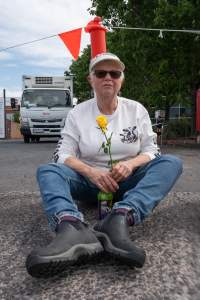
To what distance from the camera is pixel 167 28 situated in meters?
15.9

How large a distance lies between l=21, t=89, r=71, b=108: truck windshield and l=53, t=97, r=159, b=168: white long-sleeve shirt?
1531 cm

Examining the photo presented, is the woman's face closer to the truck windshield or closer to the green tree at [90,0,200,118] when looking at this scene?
the green tree at [90,0,200,118]

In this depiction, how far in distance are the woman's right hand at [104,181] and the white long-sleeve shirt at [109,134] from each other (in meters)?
0.31

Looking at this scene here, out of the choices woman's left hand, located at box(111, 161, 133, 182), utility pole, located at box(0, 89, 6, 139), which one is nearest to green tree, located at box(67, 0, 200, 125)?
utility pole, located at box(0, 89, 6, 139)

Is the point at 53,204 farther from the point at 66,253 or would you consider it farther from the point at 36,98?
the point at 36,98

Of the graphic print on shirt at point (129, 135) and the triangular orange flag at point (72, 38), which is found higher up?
the triangular orange flag at point (72, 38)

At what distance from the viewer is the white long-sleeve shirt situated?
131 inches

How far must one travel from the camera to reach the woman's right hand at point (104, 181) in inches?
117

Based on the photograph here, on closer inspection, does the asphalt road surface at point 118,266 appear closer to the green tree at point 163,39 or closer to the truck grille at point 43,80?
the green tree at point 163,39

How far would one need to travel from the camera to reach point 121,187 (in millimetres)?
3322

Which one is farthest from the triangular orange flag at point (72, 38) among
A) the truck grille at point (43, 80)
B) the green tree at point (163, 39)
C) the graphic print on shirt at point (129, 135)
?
the truck grille at point (43, 80)

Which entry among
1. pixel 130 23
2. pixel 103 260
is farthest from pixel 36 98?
pixel 103 260

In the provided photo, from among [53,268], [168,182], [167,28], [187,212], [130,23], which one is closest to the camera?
[53,268]

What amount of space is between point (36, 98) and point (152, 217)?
15616 millimetres
